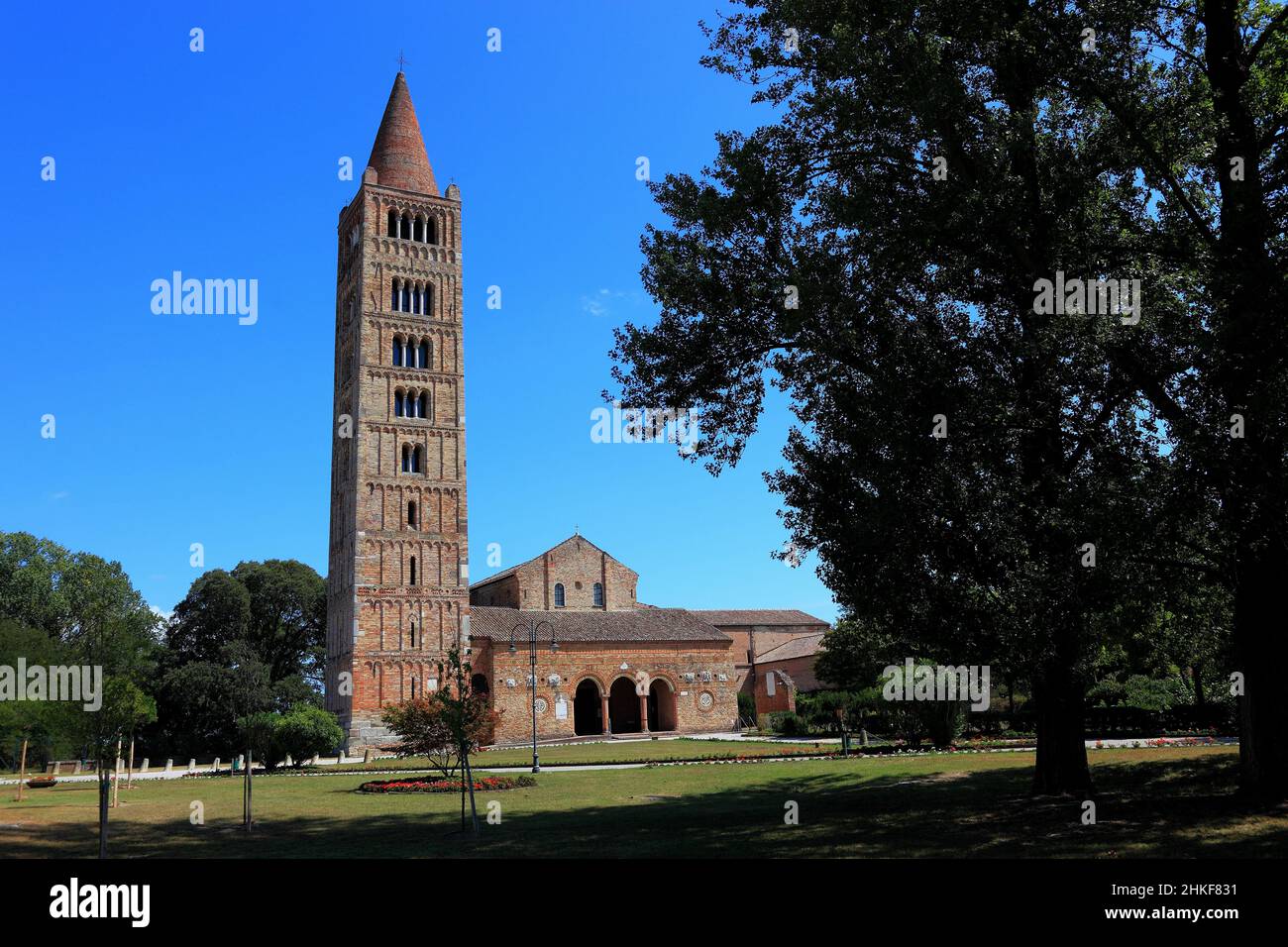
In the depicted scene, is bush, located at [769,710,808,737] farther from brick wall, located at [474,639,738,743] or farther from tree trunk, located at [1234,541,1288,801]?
tree trunk, located at [1234,541,1288,801]

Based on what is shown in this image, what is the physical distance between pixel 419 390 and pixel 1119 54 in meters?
46.7

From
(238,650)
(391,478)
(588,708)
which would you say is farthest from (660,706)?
(238,650)

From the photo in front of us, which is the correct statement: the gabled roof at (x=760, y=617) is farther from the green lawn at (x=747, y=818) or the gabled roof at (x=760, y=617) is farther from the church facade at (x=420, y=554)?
the green lawn at (x=747, y=818)

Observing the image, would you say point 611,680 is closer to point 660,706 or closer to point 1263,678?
point 660,706

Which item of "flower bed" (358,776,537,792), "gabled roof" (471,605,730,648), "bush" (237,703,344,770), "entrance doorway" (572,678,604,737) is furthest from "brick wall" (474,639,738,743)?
"flower bed" (358,776,537,792)

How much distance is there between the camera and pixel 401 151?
193 ft

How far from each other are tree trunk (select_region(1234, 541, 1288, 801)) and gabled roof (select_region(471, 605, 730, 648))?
43.9 metres

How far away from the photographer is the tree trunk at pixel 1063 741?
1537cm

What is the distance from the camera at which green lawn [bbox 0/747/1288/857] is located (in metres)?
11.8

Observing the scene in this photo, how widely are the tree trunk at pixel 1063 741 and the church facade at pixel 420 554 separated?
38.2 meters

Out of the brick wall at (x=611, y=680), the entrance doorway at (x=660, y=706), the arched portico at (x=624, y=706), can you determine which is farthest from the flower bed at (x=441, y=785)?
the arched portico at (x=624, y=706)

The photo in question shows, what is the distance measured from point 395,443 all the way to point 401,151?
19518 mm
